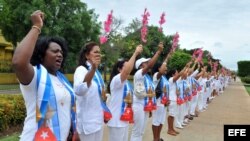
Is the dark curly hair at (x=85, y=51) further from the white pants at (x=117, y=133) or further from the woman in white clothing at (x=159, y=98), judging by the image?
the woman in white clothing at (x=159, y=98)

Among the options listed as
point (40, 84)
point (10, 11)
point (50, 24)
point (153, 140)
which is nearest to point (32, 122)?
point (40, 84)

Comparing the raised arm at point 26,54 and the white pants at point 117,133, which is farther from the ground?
the raised arm at point 26,54

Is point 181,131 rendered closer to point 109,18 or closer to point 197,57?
point 197,57

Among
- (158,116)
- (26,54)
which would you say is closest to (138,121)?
(158,116)

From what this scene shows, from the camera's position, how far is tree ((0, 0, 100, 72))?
2511cm

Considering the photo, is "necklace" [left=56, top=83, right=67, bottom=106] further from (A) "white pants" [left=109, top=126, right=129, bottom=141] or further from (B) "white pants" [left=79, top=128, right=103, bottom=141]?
(A) "white pants" [left=109, top=126, right=129, bottom=141]

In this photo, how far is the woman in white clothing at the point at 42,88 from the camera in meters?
2.39

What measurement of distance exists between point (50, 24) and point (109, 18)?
21.4 m

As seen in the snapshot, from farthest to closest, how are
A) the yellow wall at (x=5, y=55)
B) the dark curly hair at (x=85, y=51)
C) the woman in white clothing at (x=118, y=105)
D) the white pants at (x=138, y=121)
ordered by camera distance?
1. the yellow wall at (x=5, y=55)
2. the white pants at (x=138, y=121)
3. the woman in white clothing at (x=118, y=105)
4. the dark curly hair at (x=85, y=51)

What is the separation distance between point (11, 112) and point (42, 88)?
5369 millimetres

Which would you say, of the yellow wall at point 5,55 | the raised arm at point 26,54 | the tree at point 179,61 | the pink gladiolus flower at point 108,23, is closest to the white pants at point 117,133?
the pink gladiolus flower at point 108,23

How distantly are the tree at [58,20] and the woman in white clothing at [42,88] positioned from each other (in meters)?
22.0

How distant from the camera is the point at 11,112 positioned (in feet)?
24.9

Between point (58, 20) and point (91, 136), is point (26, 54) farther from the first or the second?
point (58, 20)
